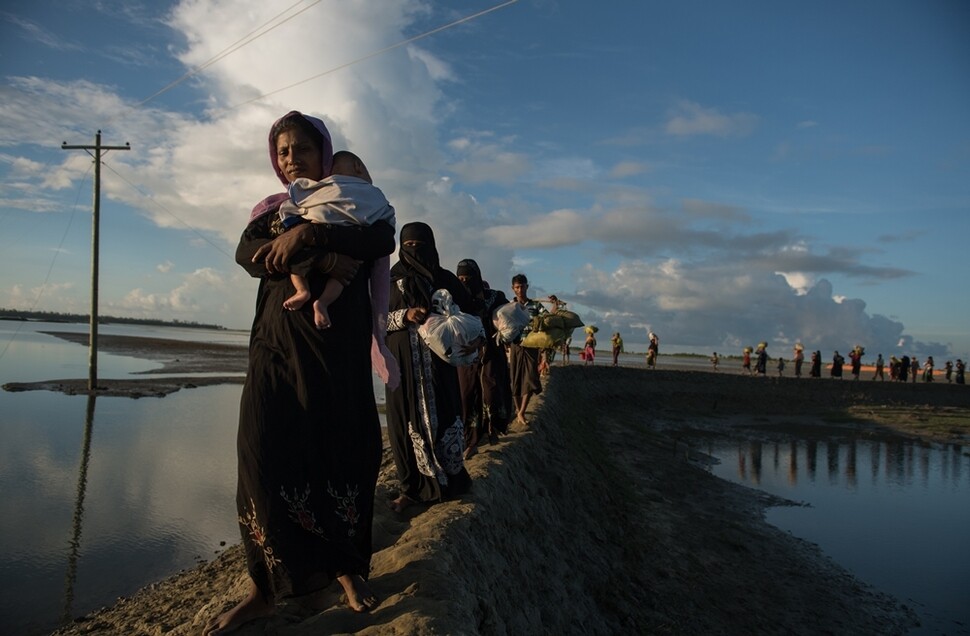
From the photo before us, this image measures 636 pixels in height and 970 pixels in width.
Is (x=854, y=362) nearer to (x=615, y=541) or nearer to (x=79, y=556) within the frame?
(x=615, y=541)

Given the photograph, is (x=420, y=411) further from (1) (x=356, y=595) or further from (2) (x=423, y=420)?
(1) (x=356, y=595)

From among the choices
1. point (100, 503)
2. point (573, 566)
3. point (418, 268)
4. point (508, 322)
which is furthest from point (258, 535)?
point (100, 503)

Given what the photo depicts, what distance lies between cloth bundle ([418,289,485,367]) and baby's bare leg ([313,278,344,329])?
4.61ft

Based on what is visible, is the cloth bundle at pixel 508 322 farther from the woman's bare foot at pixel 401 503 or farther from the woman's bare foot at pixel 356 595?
the woman's bare foot at pixel 356 595

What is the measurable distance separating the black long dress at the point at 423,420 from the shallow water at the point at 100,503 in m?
2.54

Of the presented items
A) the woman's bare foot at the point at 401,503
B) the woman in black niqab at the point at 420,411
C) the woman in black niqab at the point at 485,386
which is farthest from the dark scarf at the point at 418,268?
the woman in black niqab at the point at 485,386

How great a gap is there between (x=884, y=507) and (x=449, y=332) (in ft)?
39.1

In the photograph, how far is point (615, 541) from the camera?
655cm

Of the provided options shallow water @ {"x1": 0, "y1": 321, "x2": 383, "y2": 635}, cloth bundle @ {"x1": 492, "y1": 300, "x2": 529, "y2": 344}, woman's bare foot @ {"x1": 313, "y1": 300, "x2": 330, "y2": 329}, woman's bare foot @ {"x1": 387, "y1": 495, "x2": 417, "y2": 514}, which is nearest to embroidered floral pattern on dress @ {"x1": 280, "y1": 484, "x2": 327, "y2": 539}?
woman's bare foot @ {"x1": 313, "y1": 300, "x2": 330, "y2": 329}

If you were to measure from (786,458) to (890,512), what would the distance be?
16.7 feet

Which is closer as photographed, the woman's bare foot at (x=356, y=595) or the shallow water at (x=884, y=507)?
the woman's bare foot at (x=356, y=595)

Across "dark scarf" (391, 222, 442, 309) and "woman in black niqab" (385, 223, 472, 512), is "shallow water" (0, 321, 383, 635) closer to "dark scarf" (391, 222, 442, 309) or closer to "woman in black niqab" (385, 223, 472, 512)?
"woman in black niqab" (385, 223, 472, 512)

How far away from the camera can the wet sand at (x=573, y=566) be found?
2707mm

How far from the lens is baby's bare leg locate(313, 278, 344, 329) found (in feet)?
7.37
